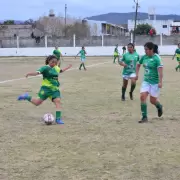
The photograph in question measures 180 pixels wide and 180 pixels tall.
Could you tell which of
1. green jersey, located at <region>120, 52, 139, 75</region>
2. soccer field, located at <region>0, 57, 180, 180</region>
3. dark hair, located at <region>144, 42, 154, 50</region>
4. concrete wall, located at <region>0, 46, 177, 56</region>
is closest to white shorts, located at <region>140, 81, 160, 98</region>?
soccer field, located at <region>0, 57, 180, 180</region>

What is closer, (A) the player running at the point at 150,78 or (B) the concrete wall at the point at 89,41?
(A) the player running at the point at 150,78

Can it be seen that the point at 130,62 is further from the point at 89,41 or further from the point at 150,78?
the point at 89,41

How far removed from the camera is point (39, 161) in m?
6.29

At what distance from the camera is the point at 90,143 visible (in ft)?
24.1

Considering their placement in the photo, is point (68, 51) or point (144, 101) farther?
point (68, 51)

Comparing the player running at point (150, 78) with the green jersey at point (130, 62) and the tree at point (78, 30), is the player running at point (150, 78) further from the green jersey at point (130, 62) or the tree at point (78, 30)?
the tree at point (78, 30)

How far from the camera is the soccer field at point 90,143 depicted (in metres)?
5.79

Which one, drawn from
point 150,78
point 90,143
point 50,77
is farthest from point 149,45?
point 90,143

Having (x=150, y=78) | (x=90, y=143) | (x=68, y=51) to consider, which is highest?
(x=150, y=78)

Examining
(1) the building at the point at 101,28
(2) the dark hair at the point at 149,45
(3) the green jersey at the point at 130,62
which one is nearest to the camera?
(2) the dark hair at the point at 149,45

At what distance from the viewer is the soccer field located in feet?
19.0

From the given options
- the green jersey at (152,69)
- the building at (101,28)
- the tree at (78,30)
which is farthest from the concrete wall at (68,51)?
the green jersey at (152,69)

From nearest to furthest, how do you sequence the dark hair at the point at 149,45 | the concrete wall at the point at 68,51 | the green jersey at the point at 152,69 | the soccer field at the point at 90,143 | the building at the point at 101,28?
the soccer field at the point at 90,143, the dark hair at the point at 149,45, the green jersey at the point at 152,69, the concrete wall at the point at 68,51, the building at the point at 101,28

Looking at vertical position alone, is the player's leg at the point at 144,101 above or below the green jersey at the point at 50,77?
below
